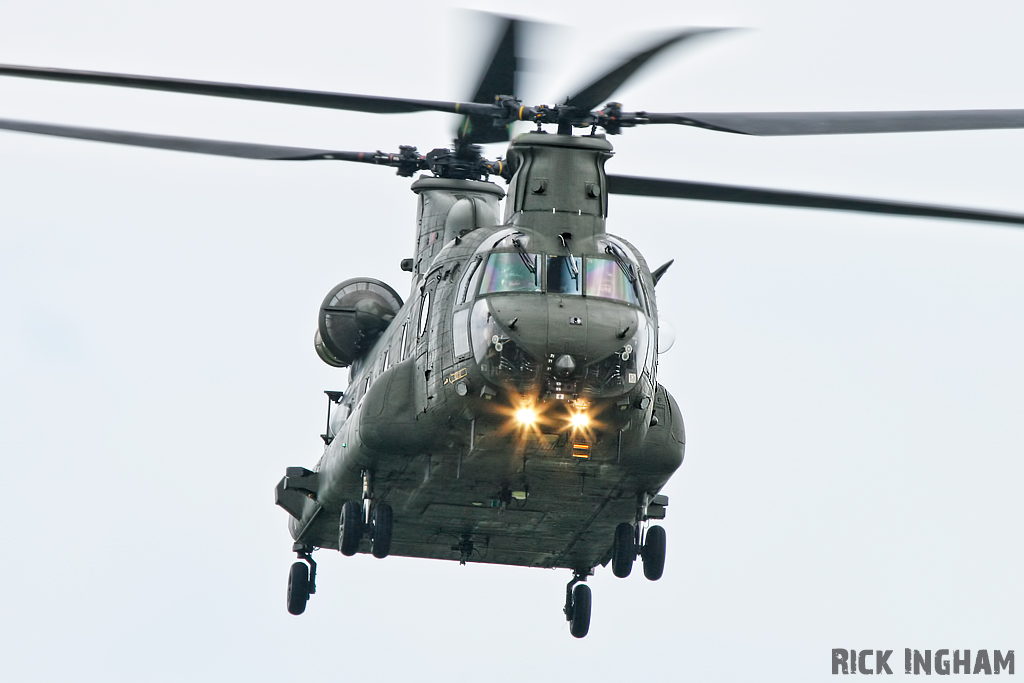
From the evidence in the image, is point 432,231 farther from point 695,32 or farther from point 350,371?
point 695,32

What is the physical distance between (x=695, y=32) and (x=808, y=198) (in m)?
5.16

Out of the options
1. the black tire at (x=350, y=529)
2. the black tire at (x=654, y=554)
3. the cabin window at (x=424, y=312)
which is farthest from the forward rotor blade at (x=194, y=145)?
the black tire at (x=654, y=554)

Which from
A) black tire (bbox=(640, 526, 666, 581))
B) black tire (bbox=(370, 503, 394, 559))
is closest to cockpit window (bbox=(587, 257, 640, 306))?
black tire (bbox=(640, 526, 666, 581))

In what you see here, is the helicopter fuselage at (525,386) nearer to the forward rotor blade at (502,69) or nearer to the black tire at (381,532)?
the black tire at (381,532)

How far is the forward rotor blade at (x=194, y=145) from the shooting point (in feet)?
84.0

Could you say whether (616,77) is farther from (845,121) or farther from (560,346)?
(560,346)

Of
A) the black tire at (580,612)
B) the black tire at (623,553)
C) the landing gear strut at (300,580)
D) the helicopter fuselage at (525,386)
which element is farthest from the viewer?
the landing gear strut at (300,580)

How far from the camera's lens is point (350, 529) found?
27.5m

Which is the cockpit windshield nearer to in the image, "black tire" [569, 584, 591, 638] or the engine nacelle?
the engine nacelle

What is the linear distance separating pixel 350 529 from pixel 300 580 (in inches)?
184

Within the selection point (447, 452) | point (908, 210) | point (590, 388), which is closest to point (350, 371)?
point (447, 452)

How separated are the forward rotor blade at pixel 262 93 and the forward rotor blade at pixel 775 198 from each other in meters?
3.50

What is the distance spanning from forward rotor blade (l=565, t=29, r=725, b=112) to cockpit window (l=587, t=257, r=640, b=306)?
2144mm

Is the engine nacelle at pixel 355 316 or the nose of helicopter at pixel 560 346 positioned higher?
the engine nacelle at pixel 355 316
